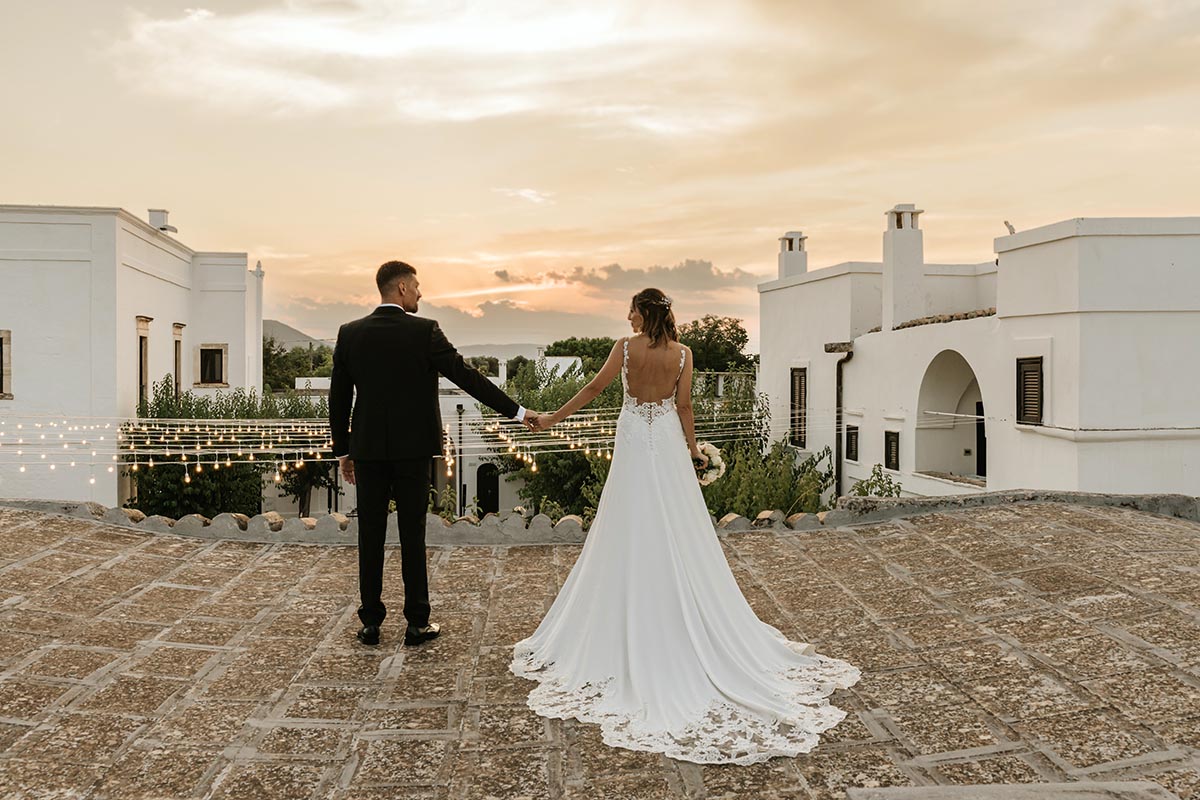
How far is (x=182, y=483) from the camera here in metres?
19.5

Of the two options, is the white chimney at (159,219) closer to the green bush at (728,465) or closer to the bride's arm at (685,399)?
the green bush at (728,465)

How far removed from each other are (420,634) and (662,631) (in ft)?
4.29

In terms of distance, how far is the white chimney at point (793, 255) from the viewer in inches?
783

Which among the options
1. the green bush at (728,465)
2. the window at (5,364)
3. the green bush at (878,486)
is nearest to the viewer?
the green bush at (878,486)

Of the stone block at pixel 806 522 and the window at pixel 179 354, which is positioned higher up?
the window at pixel 179 354

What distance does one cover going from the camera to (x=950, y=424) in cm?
1414

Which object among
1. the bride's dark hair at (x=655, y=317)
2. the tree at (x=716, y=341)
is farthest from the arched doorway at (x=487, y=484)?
the bride's dark hair at (x=655, y=317)

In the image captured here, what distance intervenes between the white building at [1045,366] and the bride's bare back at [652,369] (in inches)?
318

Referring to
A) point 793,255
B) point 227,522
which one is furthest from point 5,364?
point 793,255

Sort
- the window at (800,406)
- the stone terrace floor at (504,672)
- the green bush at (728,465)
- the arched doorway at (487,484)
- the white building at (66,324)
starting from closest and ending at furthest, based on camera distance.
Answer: the stone terrace floor at (504,672) → the green bush at (728,465) → the white building at (66,324) → the window at (800,406) → the arched doorway at (487,484)

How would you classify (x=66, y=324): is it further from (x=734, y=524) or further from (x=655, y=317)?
(x=655, y=317)

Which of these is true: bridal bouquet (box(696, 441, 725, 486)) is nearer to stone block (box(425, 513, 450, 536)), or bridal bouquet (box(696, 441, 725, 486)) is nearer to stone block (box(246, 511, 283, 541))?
stone block (box(425, 513, 450, 536))

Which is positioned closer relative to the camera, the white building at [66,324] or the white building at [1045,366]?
the white building at [1045,366]

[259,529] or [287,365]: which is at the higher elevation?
[287,365]
